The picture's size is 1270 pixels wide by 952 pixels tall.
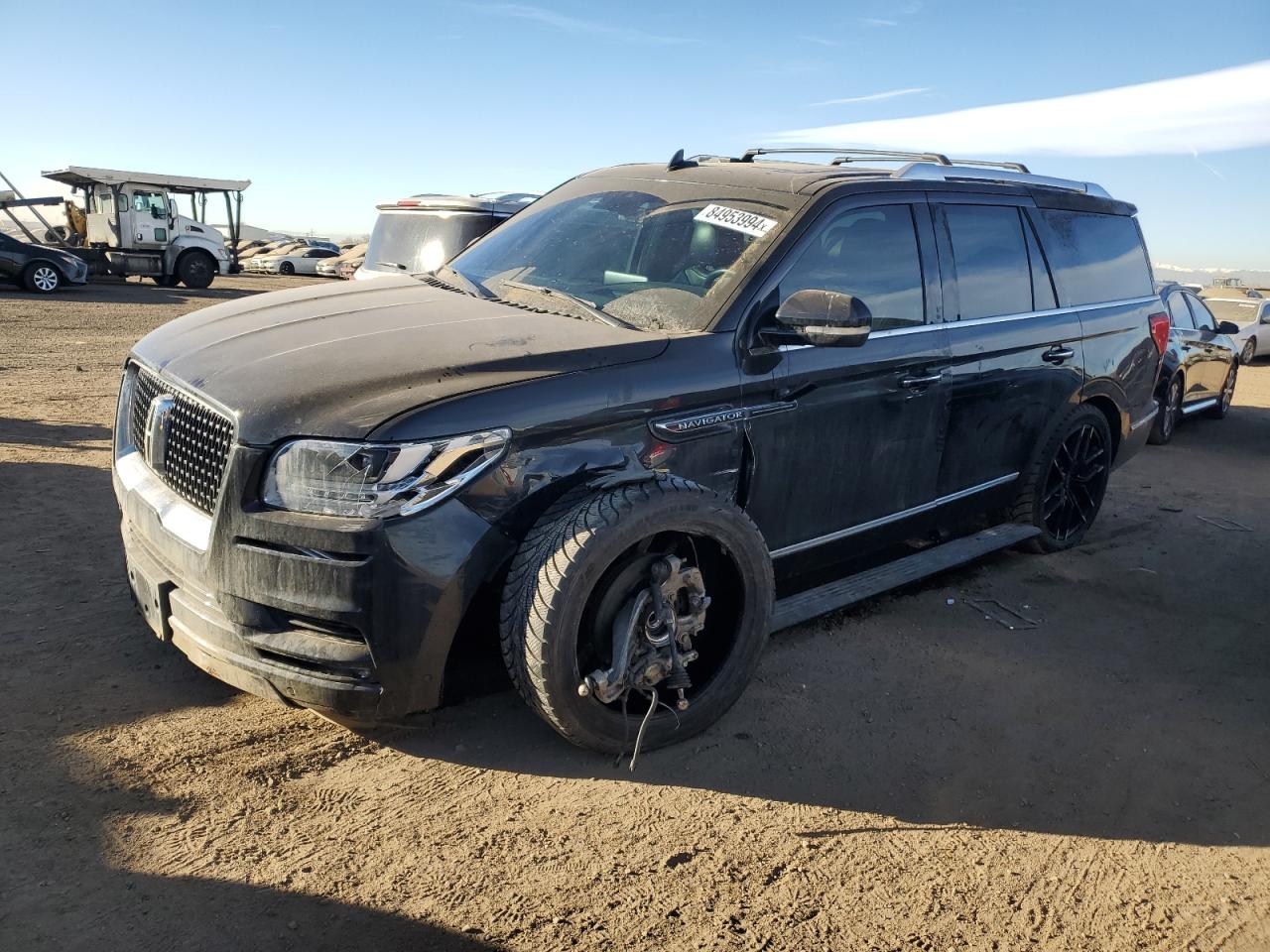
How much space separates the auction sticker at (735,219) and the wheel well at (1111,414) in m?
2.64

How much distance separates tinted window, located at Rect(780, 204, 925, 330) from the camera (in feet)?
12.2

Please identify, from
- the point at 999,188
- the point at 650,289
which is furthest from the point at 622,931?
the point at 999,188

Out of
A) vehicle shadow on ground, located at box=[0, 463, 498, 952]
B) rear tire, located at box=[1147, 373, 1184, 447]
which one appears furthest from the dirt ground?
rear tire, located at box=[1147, 373, 1184, 447]

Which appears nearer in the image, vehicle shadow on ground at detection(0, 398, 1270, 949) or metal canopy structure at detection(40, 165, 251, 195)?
vehicle shadow on ground at detection(0, 398, 1270, 949)

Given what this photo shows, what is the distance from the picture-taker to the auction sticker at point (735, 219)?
3.69m

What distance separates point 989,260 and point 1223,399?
9.00 metres

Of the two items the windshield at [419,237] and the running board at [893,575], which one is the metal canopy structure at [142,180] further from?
the running board at [893,575]

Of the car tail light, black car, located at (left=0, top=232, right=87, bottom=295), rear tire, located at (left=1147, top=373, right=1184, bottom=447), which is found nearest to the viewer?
the car tail light

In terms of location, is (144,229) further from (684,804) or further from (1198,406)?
(684,804)

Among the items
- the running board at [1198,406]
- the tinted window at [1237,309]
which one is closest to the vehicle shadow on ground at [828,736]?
the running board at [1198,406]

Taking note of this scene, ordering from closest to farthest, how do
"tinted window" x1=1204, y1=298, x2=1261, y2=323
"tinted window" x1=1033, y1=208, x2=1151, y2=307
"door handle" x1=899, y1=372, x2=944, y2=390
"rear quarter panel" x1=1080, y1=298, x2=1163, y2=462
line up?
"door handle" x1=899, y1=372, x2=944, y2=390
"tinted window" x1=1033, y1=208, x2=1151, y2=307
"rear quarter panel" x1=1080, y1=298, x2=1163, y2=462
"tinted window" x1=1204, y1=298, x2=1261, y2=323

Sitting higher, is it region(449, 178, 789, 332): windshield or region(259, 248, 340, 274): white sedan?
region(449, 178, 789, 332): windshield

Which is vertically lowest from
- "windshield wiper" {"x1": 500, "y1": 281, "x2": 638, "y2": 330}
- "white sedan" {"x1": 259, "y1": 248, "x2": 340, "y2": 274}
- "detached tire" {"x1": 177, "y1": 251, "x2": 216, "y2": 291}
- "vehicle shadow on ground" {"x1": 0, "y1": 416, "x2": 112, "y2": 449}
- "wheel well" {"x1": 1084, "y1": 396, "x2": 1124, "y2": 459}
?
"white sedan" {"x1": 259, "y1": 248, "x2": 340, "y2": 274}

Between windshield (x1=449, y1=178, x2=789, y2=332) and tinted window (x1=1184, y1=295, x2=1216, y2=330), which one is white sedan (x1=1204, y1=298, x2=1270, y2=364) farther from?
windshield (x1=449, y1=178, x2=789, y2=332)
